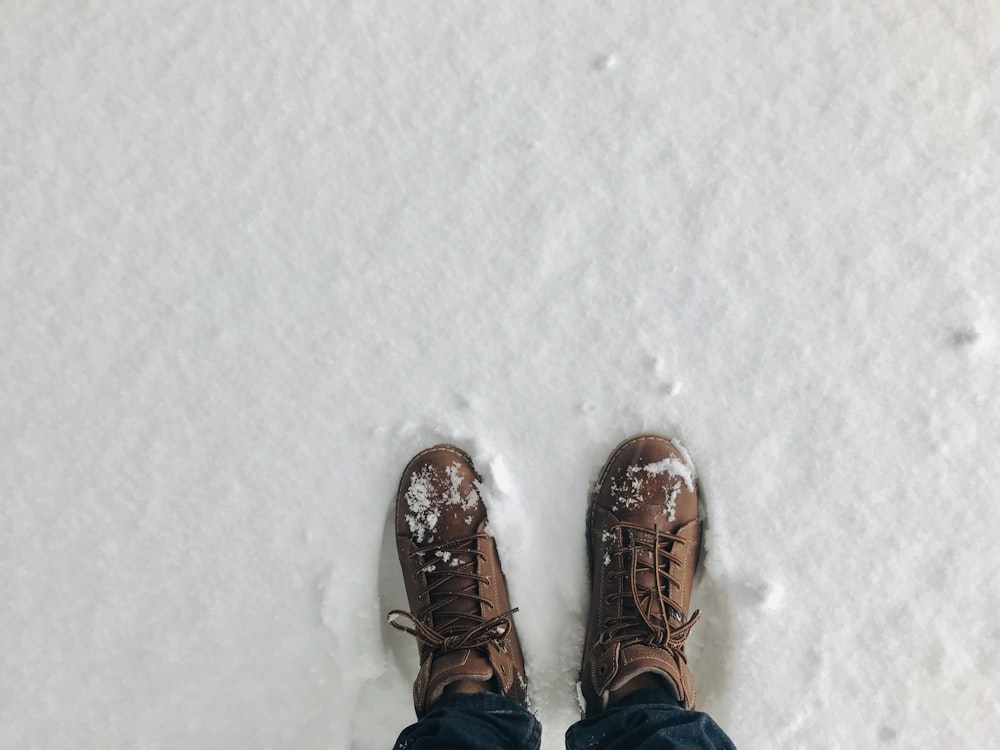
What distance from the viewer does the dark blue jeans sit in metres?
0.73

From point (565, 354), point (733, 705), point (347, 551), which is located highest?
point (565, 354)

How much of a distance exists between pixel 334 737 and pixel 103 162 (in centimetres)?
86

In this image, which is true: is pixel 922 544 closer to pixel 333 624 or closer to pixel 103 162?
pixel 333 624

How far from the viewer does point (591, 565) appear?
924 mm

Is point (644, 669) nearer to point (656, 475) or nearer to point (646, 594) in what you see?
point (646, 594)

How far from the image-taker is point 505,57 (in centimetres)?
90

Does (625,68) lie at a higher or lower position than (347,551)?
higher

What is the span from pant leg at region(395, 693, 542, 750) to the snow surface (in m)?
0.11

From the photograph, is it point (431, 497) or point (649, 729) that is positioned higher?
point (431, 497)

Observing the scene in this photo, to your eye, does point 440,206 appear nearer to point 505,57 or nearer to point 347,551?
point 505,57

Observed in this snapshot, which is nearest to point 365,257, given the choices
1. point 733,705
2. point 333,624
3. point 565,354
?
point 565,354

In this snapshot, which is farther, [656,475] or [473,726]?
[656,475]

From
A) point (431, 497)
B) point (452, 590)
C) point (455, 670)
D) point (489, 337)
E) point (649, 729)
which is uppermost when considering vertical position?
point (489, 337)

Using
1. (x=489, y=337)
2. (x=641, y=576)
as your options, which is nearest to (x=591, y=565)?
(x=641, y=576)
